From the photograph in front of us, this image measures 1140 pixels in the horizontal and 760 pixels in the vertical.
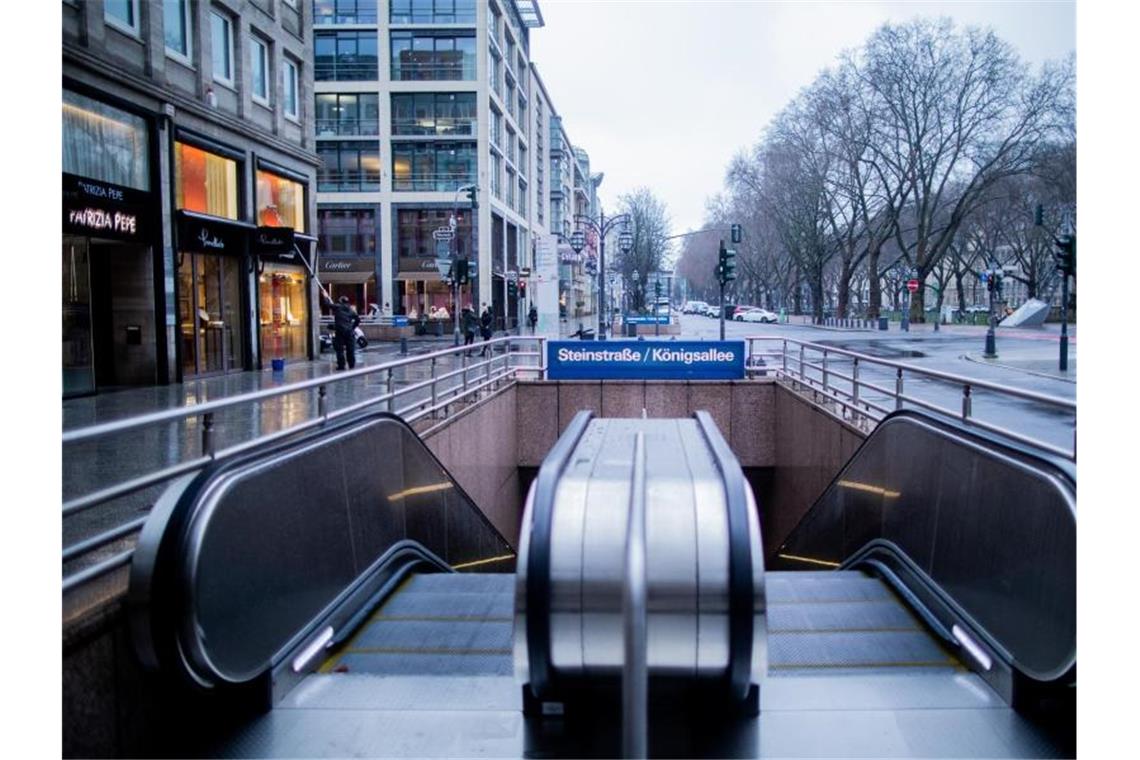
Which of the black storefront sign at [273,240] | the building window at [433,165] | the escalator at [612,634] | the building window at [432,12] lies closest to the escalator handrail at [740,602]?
the escalator at [612,634]

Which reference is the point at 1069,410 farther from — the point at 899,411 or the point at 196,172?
the point at 196,172

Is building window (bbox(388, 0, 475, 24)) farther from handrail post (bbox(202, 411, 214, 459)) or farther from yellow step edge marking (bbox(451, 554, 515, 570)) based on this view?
handrail post (bbox(202, 411, 214, 459))

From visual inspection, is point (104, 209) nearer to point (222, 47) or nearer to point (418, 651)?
point (222, 47)

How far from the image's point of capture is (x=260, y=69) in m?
22.3

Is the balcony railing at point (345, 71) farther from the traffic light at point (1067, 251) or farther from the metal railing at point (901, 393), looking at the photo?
the traffic light at point (1067, 251)

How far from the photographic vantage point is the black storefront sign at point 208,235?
1808 centimetres

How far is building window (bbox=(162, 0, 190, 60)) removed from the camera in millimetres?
A: 17438

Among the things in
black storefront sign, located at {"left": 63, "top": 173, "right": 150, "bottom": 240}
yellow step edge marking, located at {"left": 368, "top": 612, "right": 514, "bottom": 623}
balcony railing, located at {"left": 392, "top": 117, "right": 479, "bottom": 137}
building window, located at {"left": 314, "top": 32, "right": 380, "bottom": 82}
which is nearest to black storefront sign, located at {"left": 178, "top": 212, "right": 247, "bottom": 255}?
black storefront sign, located at {"left": 63, "top": 173, "right": 150, "bottom": 240}

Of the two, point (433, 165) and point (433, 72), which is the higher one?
point (433, 72)

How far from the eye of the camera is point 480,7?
50594 mm

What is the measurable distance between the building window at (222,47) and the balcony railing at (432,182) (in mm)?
31708

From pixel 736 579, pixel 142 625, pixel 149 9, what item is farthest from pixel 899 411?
pixel 149 9

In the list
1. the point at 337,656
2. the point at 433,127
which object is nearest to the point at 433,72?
the point at 433,127

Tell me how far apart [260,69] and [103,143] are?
768 cm
